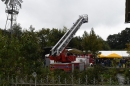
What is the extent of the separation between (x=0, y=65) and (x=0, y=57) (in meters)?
0.58

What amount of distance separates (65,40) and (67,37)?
26.6 inches

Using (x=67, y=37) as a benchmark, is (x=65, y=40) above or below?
below

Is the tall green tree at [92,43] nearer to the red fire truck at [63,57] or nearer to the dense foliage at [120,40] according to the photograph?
the red fire truck at [63,57]

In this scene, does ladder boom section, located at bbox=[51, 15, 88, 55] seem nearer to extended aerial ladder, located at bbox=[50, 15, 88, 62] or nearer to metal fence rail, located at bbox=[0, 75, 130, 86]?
extended aerial ladder, located at bbox=[50, 15, 88, 62]

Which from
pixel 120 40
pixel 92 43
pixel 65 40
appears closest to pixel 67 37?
pixel 65 40

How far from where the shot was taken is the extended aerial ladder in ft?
98.7

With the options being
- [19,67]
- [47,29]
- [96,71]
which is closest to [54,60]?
[19,67]

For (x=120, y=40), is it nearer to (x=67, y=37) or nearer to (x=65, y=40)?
(x=67, y=37)

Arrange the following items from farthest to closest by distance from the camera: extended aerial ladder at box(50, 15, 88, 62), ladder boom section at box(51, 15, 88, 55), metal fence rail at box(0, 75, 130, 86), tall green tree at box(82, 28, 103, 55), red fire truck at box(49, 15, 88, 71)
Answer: tall green tree at box(82, 28, 103, 55), ladder boom section at box(51, 15, 88, 55), extended aerial ladder at box(50, 15, 88, 62), red fire truck at box(49, 15, 88, 71), metal fence rail at box(0, 75, 130, 86)

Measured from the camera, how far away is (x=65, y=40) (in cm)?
3275

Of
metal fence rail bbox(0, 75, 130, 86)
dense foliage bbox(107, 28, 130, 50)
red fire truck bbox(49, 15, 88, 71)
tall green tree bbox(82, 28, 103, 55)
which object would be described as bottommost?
→ metal fence rail bbox(0, 75, 130, 86)

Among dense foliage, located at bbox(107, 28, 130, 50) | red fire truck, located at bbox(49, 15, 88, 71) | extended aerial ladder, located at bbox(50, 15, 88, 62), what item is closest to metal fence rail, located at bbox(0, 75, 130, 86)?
red fire truck, located at bbox(49, 15, 88, 71)

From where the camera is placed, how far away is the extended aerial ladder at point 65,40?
98.7 feet

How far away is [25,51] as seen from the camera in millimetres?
15102
